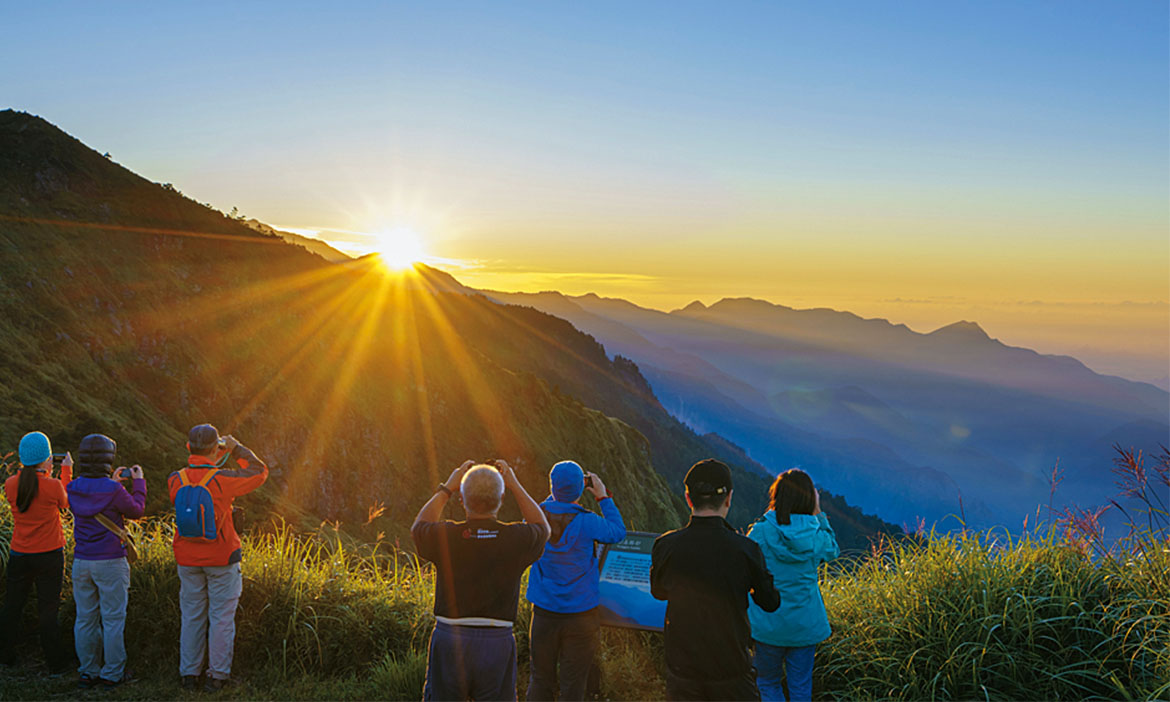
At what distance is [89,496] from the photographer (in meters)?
5.96

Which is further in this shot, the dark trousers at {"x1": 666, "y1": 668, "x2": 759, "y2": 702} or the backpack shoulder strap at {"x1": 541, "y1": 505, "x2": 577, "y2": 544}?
the backpack shoulder strap at {"x1": 541, "y1": 505, "x2": 577, "y2": 544}

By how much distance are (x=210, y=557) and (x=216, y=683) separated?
1044 mm

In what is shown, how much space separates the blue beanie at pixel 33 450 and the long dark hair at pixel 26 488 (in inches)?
3.0

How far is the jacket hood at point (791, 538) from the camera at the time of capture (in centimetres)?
453

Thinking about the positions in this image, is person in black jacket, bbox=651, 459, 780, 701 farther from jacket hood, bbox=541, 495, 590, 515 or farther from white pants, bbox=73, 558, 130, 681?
white pants, bbox=73, 558, 130, 681

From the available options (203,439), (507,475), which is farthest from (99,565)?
(507,475)

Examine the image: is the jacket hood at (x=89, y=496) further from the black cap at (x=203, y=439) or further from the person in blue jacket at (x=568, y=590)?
the person in blue jacket at (x=568, y=590)

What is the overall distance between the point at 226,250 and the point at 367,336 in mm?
10756

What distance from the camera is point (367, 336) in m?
52.6

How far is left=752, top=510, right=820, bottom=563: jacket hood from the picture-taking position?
453cm

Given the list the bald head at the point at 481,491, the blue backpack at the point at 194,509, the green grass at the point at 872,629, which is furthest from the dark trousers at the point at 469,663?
the blue backpack at the point at 194,509

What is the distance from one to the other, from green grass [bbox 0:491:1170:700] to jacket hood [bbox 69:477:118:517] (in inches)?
41.1

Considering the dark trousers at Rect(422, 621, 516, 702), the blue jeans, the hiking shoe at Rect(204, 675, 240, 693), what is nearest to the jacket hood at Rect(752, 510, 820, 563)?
the blue jeans

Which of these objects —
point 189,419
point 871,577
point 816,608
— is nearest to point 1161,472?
point 871,577
